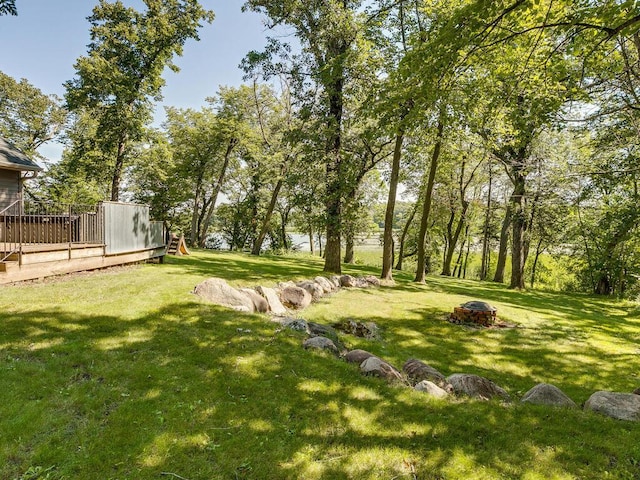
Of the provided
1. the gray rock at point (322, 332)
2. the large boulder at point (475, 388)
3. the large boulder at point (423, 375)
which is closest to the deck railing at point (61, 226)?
the gray rock at point (322, 332)

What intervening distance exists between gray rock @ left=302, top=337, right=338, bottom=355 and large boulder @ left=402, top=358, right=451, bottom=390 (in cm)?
125

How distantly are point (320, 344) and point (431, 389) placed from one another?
1.87 meters

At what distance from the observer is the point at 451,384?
16.4ft

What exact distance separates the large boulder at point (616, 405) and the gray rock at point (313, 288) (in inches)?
270

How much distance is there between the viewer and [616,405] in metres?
4.34

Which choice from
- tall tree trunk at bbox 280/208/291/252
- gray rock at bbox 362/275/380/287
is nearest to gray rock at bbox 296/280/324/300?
gray rock at bbox 362/275/380/287

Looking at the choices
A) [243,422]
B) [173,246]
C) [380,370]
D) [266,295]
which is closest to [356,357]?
[380,370]

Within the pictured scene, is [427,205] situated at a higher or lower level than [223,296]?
higher

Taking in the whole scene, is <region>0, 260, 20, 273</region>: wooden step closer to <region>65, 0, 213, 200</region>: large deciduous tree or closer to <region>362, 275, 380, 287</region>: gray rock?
<region>362, 275, 380, 287</region>: gray rock

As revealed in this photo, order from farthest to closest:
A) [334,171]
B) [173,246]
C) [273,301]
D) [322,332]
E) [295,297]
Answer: [173,246], [334,171], [295,297], [273,301], [322,332]

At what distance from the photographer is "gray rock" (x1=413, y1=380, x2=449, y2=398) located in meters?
4.54

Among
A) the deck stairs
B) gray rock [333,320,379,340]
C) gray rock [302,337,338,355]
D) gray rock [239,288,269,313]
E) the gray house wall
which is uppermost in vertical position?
the gray house wall

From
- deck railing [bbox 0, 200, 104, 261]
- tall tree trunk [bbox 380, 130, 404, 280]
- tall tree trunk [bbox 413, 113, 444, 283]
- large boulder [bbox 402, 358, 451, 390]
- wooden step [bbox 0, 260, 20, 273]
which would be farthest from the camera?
tall tree trunk [bbox 413, 113, 444, 283]

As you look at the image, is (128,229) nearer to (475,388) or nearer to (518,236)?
(475,388)
